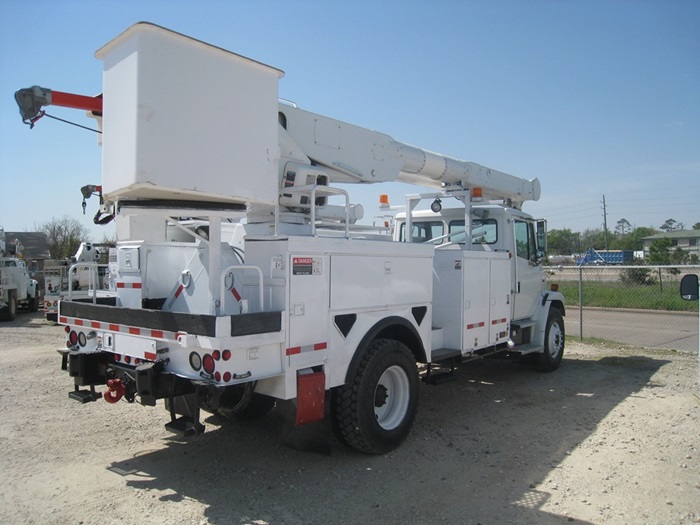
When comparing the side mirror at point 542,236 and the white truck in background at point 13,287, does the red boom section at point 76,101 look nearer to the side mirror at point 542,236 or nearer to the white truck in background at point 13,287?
the side mirror at point 542,236

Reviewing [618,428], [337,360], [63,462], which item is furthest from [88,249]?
[618,428]

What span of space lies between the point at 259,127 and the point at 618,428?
16.4ft

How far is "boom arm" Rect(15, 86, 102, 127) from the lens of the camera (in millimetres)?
4324

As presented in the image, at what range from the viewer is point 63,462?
5.03m

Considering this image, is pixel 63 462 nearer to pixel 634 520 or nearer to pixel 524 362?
pixel 634 520

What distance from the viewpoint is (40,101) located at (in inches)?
171

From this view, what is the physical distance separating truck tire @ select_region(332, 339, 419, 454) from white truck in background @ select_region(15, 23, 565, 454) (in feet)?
0.05

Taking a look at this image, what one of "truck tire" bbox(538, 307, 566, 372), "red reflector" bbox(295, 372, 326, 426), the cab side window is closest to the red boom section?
"red reflector" bbox(295, 372, 326, 426)

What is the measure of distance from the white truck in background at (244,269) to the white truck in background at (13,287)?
15.1 metres

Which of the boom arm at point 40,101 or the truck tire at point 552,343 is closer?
the boom arm at point 40,101

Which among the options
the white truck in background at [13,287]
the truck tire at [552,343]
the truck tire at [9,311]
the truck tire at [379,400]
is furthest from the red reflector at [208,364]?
the truck tire at [9,311]

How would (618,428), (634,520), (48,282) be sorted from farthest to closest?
(48,282)
(618,428)
(634,520)

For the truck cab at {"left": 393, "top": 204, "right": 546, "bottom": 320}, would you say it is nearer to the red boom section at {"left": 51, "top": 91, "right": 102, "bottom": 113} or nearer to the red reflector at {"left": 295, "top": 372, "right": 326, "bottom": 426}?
the red reflector at {"left": 295, "top": 372, "right": 326, "bottom": 426}

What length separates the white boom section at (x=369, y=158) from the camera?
5419 millimetres
